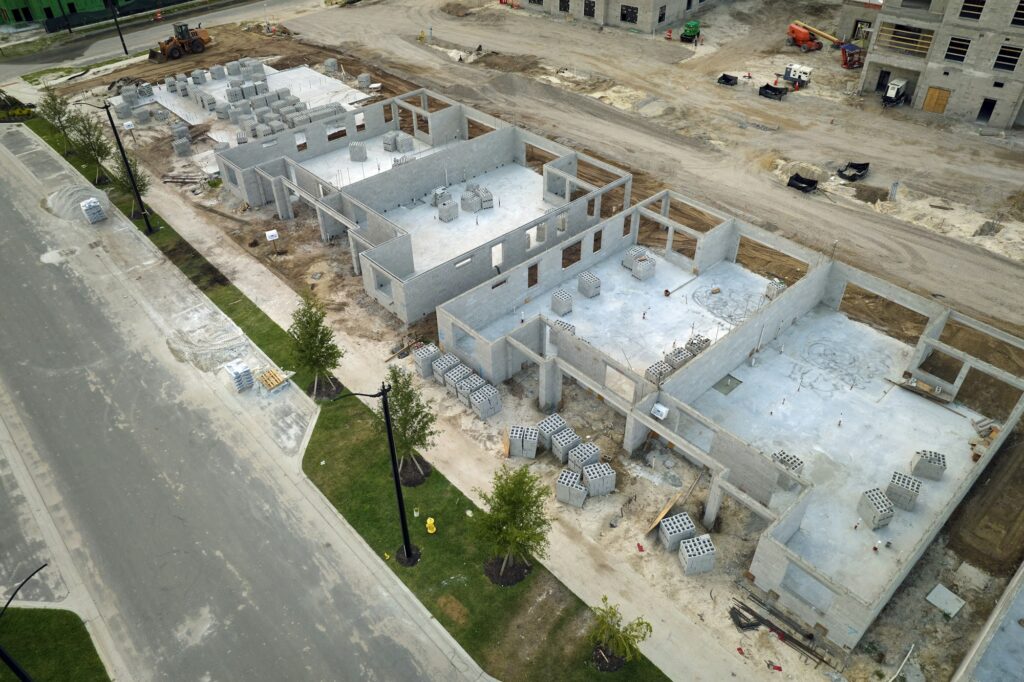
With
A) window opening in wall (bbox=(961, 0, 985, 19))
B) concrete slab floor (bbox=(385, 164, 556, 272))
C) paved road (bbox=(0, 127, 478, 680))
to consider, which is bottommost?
paved road (bbox=(0, 127, 478, 680))

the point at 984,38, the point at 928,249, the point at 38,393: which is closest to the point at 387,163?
the point at 38,393

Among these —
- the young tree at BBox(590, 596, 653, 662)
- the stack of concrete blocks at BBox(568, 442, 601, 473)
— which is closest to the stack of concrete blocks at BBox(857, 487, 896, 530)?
the young tree at BBox(590, 596, 653, 662)

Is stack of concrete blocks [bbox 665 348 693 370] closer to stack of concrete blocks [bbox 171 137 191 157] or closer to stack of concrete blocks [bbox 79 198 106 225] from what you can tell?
stack of concrete blocks [bbox 79 198 106 225]

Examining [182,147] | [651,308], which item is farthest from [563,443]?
[182,147]

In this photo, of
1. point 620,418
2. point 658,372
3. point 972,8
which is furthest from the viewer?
Answer: point 972,8

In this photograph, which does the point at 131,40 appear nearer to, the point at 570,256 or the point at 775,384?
the point at 570,256

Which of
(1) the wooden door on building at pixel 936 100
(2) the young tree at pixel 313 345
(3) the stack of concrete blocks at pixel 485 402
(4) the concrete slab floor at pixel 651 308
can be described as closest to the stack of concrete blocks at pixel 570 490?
(3) the stack of concrete blocks at pixel 485 402

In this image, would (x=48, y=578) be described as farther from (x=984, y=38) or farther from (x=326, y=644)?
(x=984, y=38)
